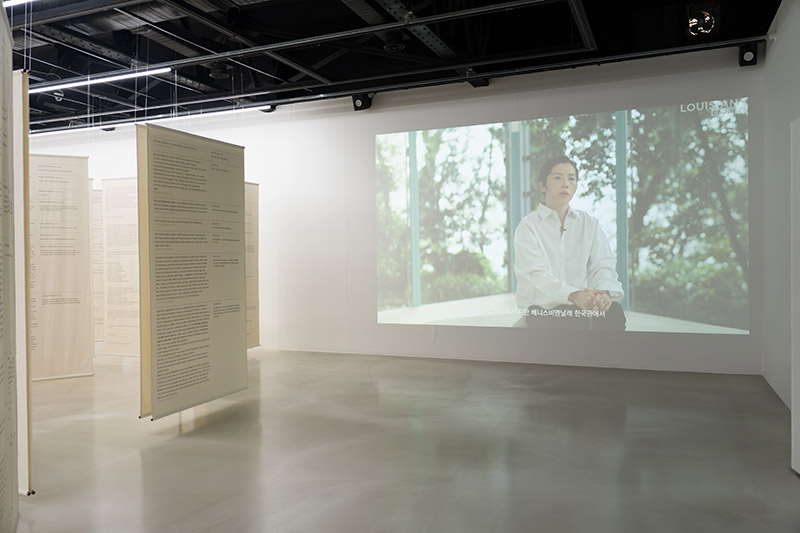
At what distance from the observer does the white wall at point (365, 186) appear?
24.3 ft

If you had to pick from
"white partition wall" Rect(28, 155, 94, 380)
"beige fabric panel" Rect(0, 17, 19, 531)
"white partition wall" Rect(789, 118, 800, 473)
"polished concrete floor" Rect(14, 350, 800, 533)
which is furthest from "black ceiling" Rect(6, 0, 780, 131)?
"polished concrete floor" Rect(14, 350, 800, 533)

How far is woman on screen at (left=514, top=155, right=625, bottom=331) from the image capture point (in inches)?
307

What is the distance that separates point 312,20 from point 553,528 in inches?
234

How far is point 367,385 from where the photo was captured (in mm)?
6969

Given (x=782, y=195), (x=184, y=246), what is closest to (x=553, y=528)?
(x=184, y=246)

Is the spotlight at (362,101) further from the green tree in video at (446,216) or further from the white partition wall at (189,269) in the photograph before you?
the white partition wall at (189,269)

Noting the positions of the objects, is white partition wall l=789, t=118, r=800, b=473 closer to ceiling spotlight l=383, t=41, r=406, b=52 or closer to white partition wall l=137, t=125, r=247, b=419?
ceiling spotlight l=383, t=41, r=406, b=52

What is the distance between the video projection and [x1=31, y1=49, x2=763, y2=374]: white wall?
0.18 meters

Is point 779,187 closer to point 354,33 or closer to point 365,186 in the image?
point 354,33

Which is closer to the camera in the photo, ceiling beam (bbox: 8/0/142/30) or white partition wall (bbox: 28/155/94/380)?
ceiling beam (bbox: 8/0/142/30)

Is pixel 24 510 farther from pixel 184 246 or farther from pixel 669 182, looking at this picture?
pixel 669 182

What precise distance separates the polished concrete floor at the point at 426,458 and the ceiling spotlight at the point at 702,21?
3.94 m

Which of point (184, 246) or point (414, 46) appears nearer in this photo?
point (184, 246)

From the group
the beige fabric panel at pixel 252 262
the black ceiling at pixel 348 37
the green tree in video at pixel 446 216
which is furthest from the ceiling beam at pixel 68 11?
the green tree in video at pixel 446 216
